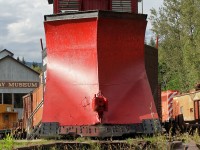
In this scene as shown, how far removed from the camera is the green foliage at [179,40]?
3043cm

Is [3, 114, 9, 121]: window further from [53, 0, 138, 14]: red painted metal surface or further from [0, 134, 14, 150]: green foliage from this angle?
[0, 134, 14, 150]: green foliage


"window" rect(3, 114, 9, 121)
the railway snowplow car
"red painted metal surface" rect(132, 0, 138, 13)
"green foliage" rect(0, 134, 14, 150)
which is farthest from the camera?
"window" rect(3, 114, 9, 121)

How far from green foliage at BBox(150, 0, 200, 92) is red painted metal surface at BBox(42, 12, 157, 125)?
20969 mm

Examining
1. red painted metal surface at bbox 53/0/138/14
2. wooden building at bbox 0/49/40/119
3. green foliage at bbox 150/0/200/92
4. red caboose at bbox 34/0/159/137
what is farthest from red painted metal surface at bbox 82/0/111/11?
wooden building at bbox 0/49/40/119

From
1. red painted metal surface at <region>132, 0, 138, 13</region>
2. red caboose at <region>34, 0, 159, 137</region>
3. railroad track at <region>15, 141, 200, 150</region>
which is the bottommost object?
railroad track at <region>15, 141, 200, 150</region>

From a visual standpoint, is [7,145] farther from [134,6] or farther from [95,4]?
[134,6]

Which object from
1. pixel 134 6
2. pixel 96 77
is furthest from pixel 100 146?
pixel 134 6

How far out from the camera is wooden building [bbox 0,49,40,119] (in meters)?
47.2

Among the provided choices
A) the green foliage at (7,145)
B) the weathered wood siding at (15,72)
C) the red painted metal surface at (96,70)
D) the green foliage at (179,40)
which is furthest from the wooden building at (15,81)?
the green foliage at (7,145)

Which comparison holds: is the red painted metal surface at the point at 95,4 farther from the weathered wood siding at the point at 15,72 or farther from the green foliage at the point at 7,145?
the weathered wood siding at the point at 15,72

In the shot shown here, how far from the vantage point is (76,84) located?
8672mm

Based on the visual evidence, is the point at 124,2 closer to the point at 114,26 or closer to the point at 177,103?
the point at 114,26

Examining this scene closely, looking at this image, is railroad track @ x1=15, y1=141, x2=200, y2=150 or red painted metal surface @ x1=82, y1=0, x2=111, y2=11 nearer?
railroad track @ x1=15, y1=141, x2=200, y2=150

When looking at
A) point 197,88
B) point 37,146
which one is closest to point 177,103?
point 197,88
